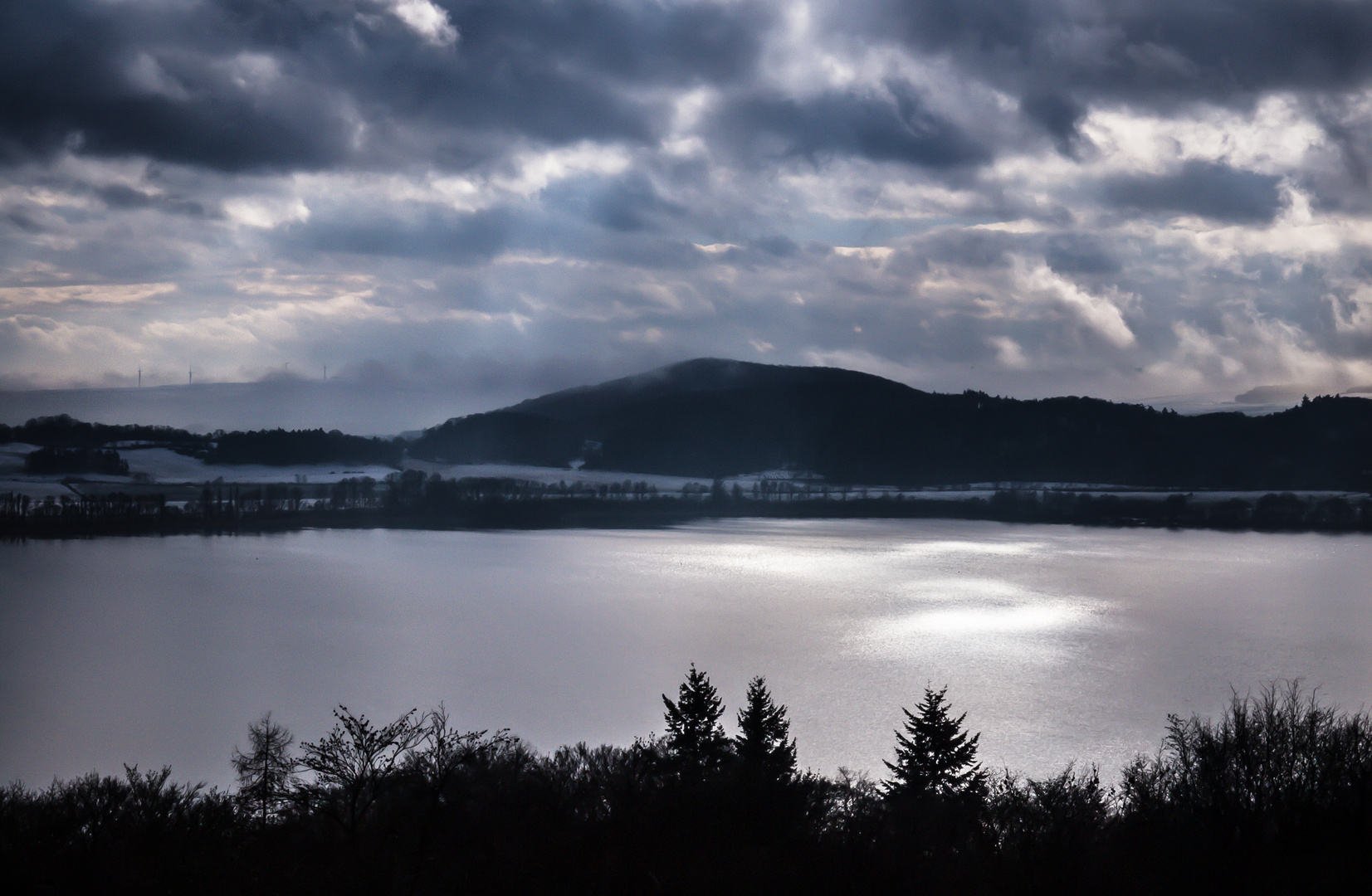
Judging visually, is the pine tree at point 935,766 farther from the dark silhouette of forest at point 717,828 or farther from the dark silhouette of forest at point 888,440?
the dark silhouette of forest at point 888,440

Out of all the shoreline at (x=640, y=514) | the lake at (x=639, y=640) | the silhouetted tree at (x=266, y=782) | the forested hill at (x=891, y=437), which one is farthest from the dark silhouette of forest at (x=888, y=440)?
the silhouetted tree at (x=266, y=782)

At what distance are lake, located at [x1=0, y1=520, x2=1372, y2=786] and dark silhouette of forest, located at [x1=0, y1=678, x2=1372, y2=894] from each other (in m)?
3.80

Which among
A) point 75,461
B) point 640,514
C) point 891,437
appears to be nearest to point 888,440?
point 891,437

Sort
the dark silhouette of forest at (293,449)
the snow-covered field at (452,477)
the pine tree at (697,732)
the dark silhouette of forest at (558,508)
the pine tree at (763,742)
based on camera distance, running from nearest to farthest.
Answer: the pine tree at (763,742), the pine tree at (697,732), the dark silhouette of forest at (558,508), the snow-covered field at (452,477), the dark silhouette of forest at (293,449)

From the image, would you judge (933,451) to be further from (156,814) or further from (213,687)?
(156,814)

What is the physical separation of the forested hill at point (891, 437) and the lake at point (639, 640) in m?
34.8

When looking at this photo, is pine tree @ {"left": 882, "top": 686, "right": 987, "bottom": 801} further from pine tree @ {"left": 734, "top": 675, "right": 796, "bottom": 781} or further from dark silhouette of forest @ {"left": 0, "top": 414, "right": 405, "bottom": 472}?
dark silhouette of forest @ {"left": 0, "top": 414, "right": 405, "bottom": 472}

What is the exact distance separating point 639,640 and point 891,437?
61.7m

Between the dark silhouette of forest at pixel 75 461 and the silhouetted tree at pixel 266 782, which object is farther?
the dark silhouette of forest at pixel 75 461

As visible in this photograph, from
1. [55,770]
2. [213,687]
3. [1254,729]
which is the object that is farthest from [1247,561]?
[55,770]

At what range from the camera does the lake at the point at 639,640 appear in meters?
13.9

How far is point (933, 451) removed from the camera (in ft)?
257

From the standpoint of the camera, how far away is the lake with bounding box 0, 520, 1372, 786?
45.8ft

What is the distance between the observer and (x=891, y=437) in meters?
79.1
